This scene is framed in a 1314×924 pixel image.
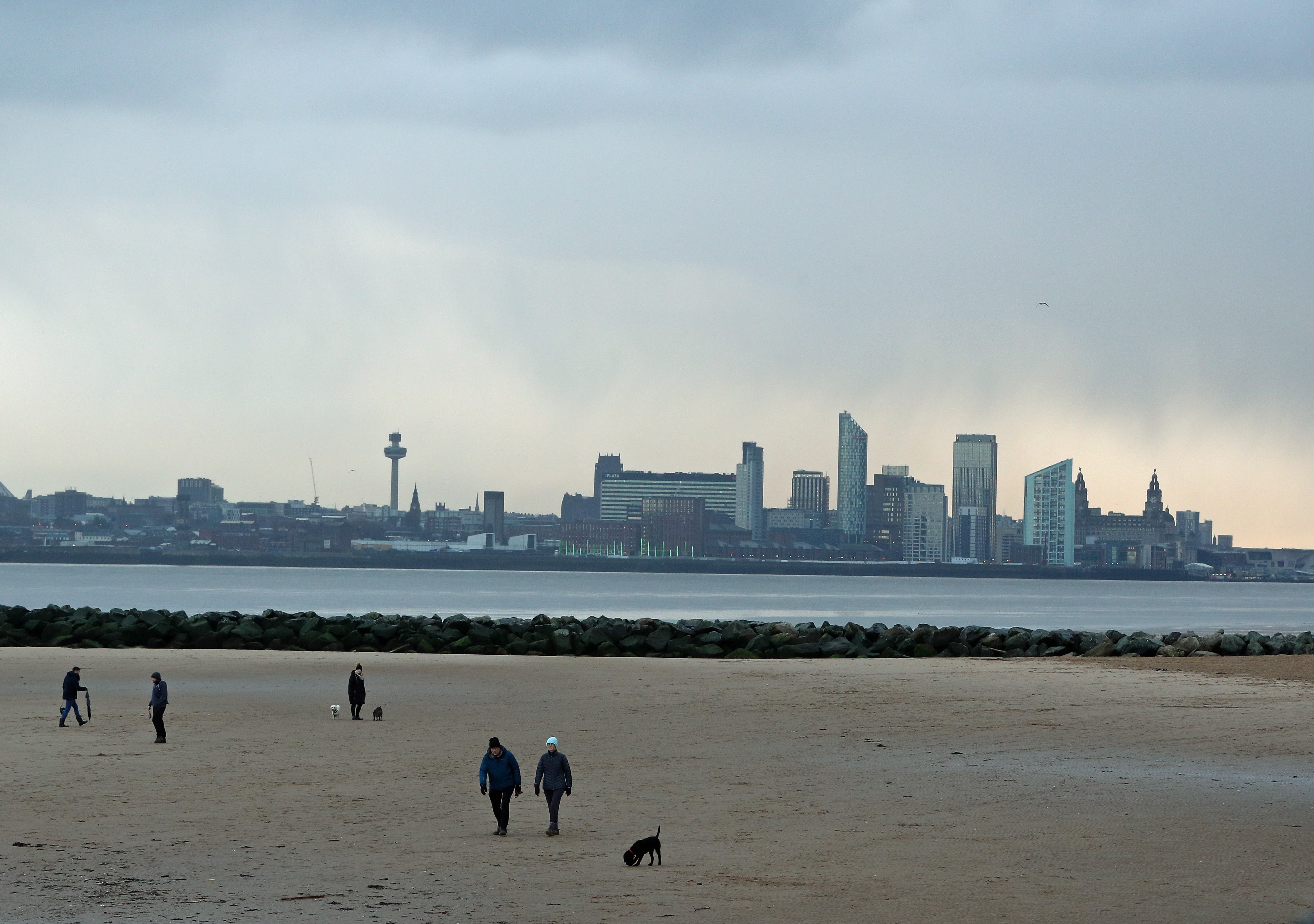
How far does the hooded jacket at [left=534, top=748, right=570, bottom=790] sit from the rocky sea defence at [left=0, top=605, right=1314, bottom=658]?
85.1 ft

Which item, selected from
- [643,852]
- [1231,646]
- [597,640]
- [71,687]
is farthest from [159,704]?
[1231,646]

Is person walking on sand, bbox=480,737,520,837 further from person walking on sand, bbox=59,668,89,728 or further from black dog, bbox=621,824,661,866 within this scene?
person walking on sand, bbox=59,668,89,728

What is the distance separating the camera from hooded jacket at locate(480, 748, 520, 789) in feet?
44.4

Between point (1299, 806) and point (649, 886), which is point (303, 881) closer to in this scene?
point (649, 886)

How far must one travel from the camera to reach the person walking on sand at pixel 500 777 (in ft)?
44.4

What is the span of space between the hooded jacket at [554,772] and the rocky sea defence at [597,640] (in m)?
25.9

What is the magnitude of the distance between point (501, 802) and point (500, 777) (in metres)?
0.28

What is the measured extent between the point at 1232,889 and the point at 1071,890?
129 centimetres

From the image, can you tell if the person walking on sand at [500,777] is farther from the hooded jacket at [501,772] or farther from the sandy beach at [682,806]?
the sandy beach at [682,806]

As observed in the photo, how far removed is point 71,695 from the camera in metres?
21.3

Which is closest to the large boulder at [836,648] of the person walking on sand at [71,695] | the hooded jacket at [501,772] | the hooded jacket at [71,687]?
the person walking on sand at [71,695]

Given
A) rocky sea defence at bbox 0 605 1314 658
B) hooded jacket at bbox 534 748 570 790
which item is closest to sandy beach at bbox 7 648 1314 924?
hooded jacket at bbox 534 748 570 790

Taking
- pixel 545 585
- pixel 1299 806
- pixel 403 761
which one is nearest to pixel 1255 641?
pixel 1299 806

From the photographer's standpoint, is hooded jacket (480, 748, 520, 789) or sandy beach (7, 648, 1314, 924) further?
hooded jacket (480, 748, 520, 789)
